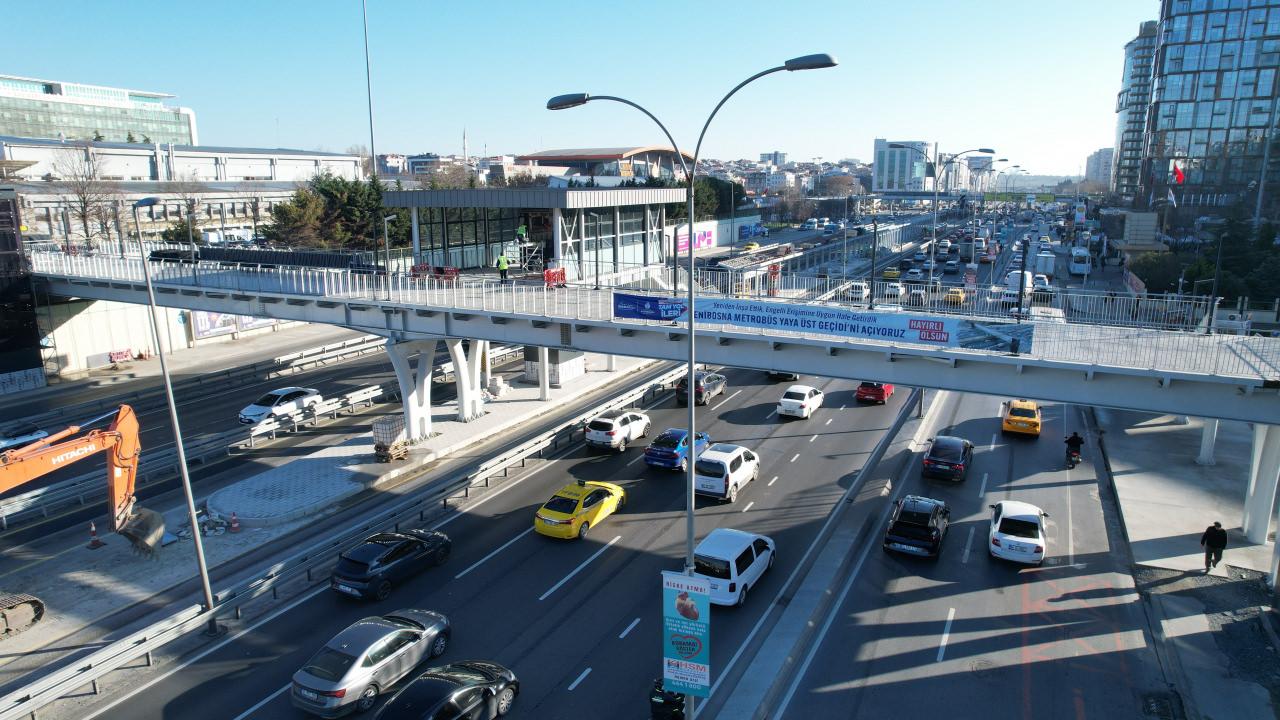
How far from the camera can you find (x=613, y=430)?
2633 cm

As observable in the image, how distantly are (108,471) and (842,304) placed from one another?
18.7 m

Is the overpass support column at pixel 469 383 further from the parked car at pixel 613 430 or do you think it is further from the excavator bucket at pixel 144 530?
the excavator bucket at pixel 144 530

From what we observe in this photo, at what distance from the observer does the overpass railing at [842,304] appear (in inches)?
627

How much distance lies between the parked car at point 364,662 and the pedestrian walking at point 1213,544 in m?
17.6

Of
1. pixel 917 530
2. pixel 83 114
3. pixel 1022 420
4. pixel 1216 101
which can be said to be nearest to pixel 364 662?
pixel 917 530

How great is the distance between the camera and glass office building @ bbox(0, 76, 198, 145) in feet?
357

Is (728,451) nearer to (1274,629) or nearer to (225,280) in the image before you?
(1274,629)

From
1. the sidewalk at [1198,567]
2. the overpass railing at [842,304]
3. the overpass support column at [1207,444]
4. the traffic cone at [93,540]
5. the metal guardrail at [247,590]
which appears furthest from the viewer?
the overpass support column at [1207,444]

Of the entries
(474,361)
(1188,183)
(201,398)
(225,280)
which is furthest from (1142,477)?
(1188,183)

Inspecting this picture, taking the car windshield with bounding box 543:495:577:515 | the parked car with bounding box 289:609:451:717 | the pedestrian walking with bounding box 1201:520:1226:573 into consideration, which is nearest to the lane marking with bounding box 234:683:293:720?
the parked car with bounding box 289:609:451:717

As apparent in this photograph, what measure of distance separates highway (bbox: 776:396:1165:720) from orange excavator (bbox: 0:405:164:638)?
15.7m

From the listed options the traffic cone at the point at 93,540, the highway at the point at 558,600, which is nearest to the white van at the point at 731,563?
the highway at the point at 558,600

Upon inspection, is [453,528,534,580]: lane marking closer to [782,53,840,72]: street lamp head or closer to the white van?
the white van

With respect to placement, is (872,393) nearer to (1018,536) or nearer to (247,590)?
(1018,536)
